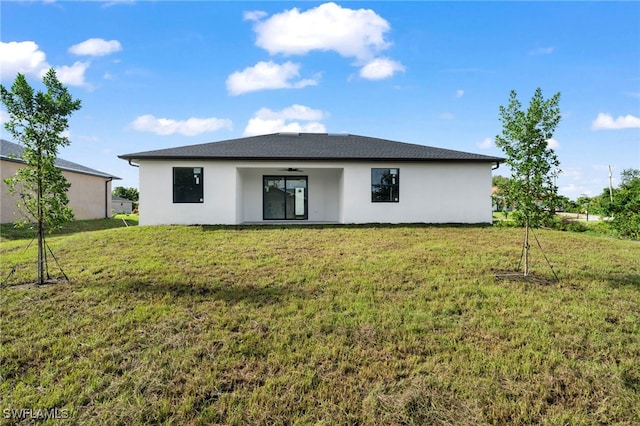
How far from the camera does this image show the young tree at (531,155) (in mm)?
5996

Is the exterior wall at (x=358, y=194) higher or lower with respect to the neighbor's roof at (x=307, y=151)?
lower

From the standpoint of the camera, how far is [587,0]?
8898 mm

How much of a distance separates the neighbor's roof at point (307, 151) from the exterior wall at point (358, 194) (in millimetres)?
344

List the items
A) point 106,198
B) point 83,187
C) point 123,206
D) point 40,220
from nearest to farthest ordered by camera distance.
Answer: point 40,220, point 83,187, point 106,198, point 123,206

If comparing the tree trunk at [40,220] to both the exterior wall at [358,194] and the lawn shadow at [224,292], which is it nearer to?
the lawn shadow at [224,292]

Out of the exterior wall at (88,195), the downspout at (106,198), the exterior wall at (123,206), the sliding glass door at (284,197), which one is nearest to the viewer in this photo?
the sliding glass door at (284,197)

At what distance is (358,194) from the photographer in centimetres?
1284

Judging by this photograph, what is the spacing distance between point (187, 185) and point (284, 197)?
14.2 feet

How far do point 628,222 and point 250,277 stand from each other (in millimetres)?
7107

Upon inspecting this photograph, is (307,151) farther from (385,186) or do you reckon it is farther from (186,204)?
(186,204)

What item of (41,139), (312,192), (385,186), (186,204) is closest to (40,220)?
(41,139)

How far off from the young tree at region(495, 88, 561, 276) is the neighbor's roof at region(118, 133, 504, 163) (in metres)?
6.32

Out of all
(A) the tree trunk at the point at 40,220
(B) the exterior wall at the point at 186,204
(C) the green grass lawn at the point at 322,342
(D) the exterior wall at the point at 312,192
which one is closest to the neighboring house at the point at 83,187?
(B) the exterior wall at the point at 186,204

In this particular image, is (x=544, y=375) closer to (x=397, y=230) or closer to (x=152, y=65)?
(x=397, y=230)
